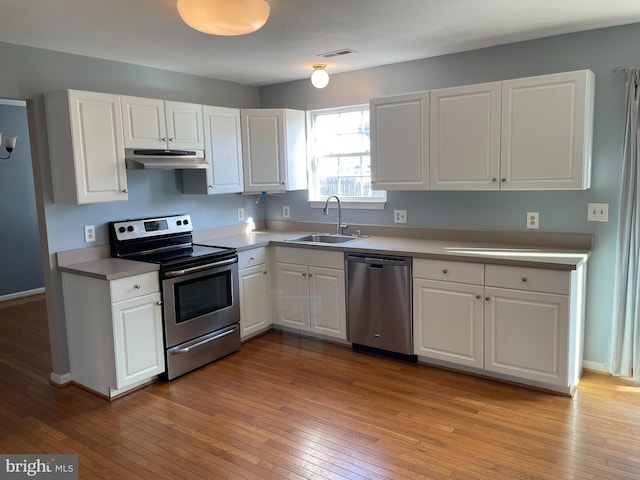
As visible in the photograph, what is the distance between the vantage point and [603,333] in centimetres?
333

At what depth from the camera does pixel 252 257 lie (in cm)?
411

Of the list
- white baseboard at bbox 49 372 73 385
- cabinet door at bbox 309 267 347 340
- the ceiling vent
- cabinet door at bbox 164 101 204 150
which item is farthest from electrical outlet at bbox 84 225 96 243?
the ceiling vent

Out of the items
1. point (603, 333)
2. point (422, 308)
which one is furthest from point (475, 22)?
point (603, 333)

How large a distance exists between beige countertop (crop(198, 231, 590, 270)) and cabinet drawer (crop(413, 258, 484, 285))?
47mm

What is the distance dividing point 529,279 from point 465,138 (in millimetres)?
1079

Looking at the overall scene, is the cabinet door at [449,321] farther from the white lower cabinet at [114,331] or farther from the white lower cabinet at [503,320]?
the white lower cabinet at [114,331]

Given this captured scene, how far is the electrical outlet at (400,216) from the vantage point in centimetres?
412

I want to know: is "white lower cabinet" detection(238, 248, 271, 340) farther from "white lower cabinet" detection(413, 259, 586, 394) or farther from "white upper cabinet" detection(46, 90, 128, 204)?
"white lower cabinet" detection(413, 259, 586, 394)

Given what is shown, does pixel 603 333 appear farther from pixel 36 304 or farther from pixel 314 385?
pixel 36 304

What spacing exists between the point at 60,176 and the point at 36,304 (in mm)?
3247

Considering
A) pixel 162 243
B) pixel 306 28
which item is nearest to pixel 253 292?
pixel 162 243

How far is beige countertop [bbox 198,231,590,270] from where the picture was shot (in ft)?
9.85

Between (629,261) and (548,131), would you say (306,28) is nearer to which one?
(548,131)

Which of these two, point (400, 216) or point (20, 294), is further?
point (20, 294)
